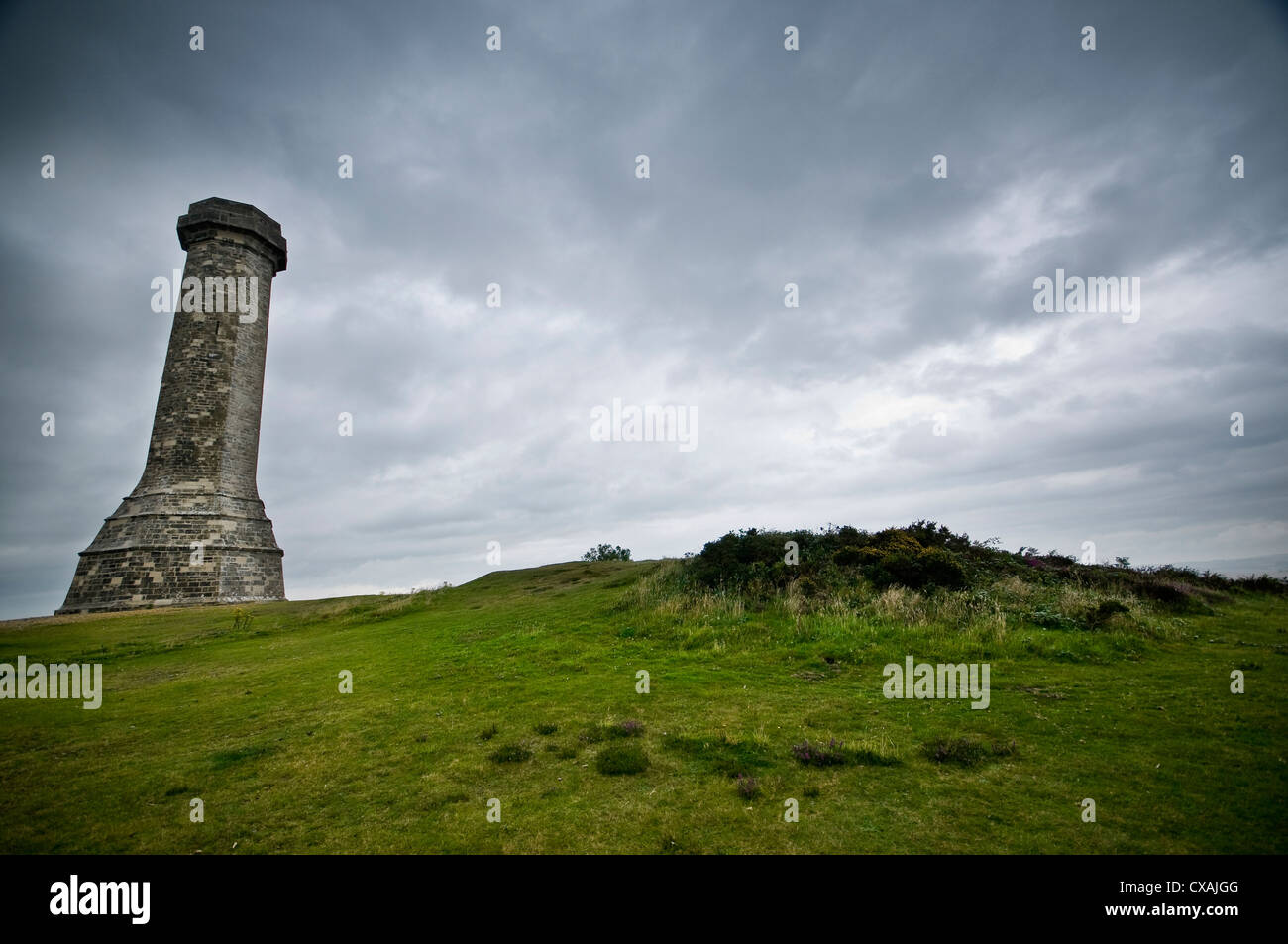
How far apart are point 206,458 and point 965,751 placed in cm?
4235

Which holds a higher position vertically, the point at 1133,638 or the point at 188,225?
the point at 188,225

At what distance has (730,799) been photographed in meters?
6.46

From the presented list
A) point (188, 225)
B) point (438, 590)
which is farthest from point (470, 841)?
point (188, 225)

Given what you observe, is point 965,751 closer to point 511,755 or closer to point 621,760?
point 621,760

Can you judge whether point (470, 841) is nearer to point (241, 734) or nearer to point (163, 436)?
point (241, 734)

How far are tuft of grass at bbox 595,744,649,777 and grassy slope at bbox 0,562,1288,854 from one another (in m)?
0.16

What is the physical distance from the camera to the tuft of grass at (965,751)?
7375 mm

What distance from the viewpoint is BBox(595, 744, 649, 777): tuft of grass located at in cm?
738

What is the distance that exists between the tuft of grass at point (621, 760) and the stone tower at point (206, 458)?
113 ft

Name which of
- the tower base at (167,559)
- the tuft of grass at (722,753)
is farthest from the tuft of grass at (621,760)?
the tower base at (167,559)
